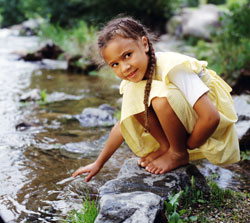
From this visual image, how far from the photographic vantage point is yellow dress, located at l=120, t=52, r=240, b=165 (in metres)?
1.91

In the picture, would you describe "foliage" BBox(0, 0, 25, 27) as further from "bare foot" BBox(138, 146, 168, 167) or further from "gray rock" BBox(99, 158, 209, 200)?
"gray rock" BBox(99, 158, 209, 200)

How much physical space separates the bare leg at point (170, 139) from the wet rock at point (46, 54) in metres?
7.65

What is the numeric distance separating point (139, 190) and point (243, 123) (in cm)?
142

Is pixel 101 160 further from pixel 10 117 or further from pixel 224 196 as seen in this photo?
pixel 10 117

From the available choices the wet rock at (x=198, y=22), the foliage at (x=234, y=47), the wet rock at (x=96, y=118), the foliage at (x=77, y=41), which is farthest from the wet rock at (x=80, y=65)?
the wet rock at (x=198, y=22)

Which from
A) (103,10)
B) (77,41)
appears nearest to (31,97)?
(77,41)

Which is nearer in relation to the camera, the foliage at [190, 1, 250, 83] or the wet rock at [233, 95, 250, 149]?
the wet rock at [233, 95, 250, 149]

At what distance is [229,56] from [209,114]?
3.53m

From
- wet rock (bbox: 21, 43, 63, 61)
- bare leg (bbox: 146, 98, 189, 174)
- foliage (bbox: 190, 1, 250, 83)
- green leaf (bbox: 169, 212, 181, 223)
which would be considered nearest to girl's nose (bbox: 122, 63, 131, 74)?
bare leg (bbox: 146, 98, 189, 174)

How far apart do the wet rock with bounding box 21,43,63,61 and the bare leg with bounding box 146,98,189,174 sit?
7.65 meters

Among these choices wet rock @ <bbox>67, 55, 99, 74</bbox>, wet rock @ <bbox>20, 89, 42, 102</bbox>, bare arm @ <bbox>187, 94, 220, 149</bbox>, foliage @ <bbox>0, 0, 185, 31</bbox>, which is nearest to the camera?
bare arm @ <bbox>187, 94, 220, 149</bbox>

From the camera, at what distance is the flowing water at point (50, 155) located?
201 centimetres

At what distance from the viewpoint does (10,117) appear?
154 inches

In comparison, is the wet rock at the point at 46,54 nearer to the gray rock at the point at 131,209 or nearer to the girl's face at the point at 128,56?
the girl's face at the point at 128,56
